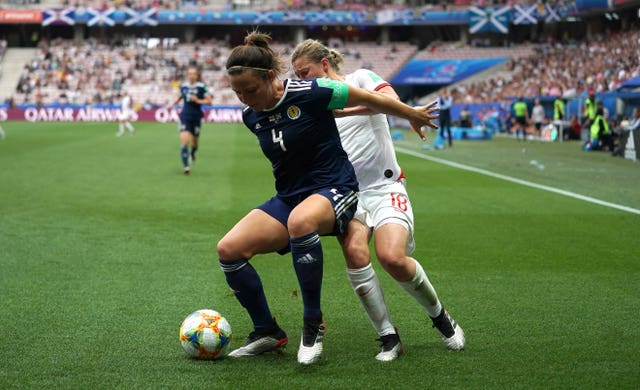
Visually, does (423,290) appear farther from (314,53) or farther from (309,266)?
(314,53)

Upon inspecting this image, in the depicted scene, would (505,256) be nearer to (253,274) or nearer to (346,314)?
(346,314)

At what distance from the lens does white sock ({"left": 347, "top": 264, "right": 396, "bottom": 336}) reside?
5.34 metres

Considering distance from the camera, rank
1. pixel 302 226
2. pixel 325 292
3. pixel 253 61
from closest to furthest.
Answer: pixel 302 226
pixel 253 61
pixel 325 292

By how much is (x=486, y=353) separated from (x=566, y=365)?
52 cm

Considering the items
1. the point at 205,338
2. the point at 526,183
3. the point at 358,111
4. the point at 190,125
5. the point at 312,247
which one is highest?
the point at 358,111

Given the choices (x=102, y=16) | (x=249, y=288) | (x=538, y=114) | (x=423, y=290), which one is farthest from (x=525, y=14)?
(x=249, y=288)

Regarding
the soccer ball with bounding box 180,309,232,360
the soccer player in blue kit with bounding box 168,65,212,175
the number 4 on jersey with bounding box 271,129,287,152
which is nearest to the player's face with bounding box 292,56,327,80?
the number 4 on jersey with bounding box 271,129,287,152

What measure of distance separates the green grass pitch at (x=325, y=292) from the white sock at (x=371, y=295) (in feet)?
0.62

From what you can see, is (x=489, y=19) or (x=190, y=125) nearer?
(x=190, y=125)

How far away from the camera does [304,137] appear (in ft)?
17.1

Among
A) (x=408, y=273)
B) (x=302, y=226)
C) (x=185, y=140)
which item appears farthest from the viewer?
(x=185, y=140)

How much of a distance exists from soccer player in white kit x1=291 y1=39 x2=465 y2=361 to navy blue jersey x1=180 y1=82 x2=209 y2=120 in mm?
12454

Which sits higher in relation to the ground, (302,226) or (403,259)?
(302,226)

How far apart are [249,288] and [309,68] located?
154cm
